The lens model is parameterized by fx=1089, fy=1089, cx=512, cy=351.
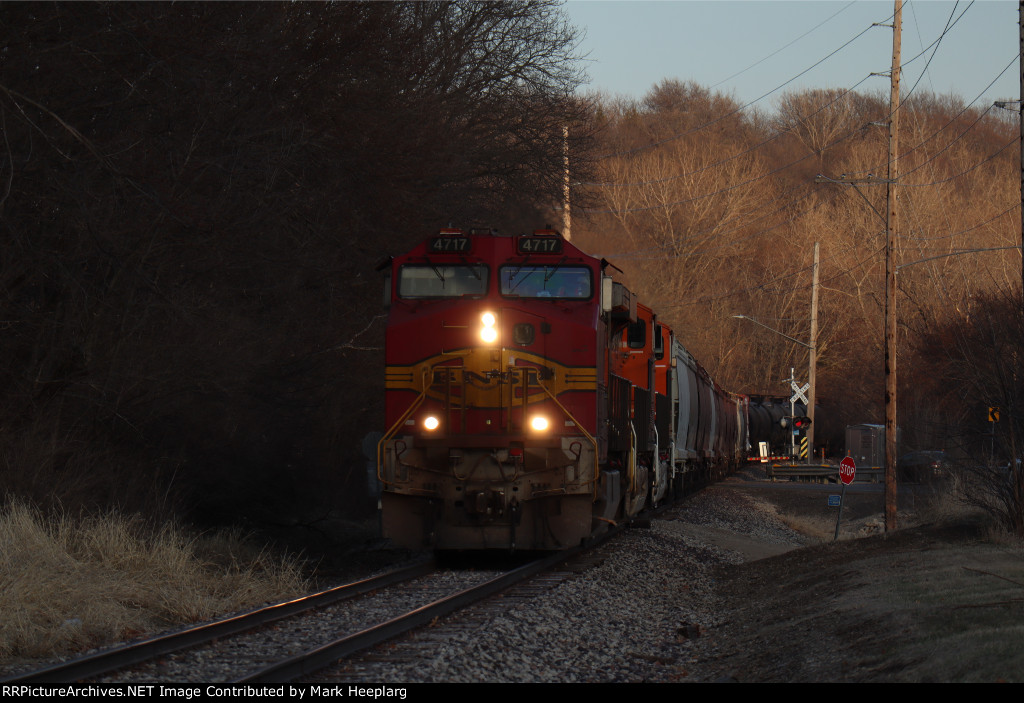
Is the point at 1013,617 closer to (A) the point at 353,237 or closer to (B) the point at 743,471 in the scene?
(A) the point at 353,237

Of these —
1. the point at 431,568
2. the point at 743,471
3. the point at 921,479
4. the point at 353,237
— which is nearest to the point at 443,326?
the point at 431,568

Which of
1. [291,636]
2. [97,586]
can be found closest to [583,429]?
[291,636]

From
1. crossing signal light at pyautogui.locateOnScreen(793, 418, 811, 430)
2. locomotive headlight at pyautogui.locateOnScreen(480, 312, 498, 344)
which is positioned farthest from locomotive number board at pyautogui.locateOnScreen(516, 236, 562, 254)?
crossing signal light at pyautogui.locateOnScreen(793, 418, 811, 430)

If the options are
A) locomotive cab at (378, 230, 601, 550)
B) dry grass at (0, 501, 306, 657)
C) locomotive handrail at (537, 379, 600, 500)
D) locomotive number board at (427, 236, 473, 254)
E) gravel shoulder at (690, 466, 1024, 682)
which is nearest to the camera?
gravel shoulder at (690, 466, 1024, 682)

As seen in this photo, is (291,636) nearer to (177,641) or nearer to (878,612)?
(177,641)

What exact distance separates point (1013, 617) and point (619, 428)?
7681 millimetres

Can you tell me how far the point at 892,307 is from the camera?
73.2 ft

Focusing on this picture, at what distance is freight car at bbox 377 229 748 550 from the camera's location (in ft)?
42.5

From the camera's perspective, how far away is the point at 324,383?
71.3ft

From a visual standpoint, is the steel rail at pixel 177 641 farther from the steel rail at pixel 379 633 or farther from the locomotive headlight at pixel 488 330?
the locomotive headlight at pixel 488 330

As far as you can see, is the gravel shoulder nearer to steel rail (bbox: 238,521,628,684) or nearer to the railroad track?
steel rail (bbox: 238,521,628,684)

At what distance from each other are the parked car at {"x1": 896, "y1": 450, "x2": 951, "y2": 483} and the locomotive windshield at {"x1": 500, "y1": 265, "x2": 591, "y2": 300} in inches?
321

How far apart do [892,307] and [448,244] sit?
39.7 feet

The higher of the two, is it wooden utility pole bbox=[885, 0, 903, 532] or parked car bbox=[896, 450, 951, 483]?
wooden utility pole bbox=[885, 0, 903, 532]
